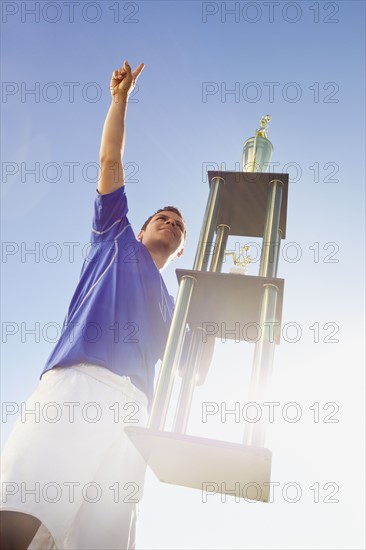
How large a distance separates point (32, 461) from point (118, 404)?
0.42 meters

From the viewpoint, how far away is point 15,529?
1.77m

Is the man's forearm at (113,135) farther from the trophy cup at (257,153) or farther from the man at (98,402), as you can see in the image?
the trophy cup at (257,153)

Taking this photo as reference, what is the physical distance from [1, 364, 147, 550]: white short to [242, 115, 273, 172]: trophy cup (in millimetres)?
1409

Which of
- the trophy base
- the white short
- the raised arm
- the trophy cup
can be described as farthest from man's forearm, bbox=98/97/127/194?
the trophy base

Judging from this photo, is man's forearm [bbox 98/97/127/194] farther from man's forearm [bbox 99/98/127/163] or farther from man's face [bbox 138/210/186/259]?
man's face [bbox 138/210/186/259]

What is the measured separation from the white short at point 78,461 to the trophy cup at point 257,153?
1409 mm

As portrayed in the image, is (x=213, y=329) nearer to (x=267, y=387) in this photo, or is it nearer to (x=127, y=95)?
(x=267, y=387)

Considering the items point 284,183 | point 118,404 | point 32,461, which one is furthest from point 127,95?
point 32,461

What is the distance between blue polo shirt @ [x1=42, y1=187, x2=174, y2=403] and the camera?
2.20m

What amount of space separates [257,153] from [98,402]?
5.51 ft

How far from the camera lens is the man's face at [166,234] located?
3088mm

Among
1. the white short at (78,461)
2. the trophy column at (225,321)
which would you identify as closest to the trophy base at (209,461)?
the trophy column at (225,321)

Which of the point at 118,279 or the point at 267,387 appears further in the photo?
the point at 118,279

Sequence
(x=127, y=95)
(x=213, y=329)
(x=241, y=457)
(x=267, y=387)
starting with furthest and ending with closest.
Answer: (x=127, y=95), (x=213, y=329), (x=267, y=387), (x=241, y=457)
